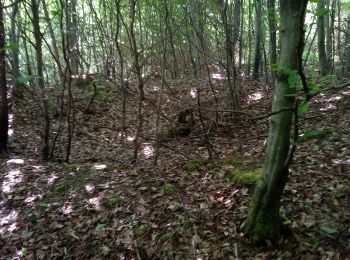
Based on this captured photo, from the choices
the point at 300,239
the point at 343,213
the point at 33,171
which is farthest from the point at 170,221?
the point at 33,171

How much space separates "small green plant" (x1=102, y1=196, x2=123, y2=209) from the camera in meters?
4.16

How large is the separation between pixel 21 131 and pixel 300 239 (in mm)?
6816

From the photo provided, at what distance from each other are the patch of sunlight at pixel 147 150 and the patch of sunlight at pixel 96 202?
2.18 m

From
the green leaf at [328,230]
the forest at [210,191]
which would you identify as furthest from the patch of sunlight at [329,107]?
the green leaf at [328,230]

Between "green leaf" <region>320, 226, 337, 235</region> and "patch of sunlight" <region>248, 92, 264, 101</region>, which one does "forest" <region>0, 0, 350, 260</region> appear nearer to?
"green leaf" <region>320, 226, 337, 235</region>

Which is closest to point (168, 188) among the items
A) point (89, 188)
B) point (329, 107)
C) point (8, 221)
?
point (89, 188)

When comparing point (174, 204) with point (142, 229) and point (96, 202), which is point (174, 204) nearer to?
point (142, 229)

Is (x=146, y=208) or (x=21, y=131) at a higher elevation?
(x=21, y=131)

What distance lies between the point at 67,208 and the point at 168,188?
1.26m

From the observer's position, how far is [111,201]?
421 centimetres

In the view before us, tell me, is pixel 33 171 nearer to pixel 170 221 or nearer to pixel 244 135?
pixel 170 221

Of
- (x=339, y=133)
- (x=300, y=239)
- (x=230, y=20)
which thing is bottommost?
(x=300, y=239)

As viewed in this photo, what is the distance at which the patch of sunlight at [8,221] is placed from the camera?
407 centimetres

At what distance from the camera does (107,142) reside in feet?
25.7
